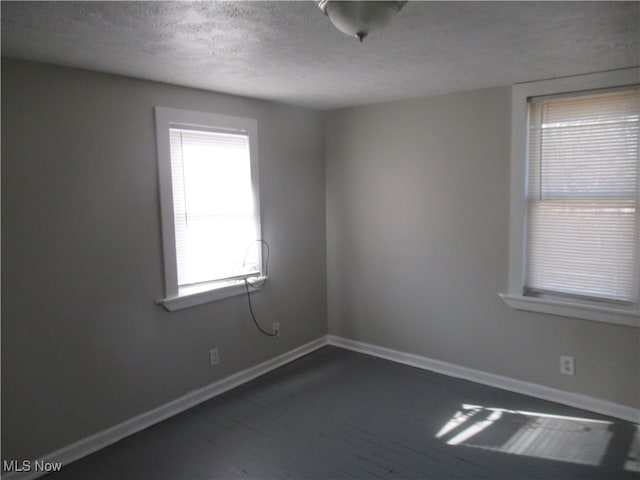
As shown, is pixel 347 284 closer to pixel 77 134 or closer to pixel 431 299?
pixel 431 299

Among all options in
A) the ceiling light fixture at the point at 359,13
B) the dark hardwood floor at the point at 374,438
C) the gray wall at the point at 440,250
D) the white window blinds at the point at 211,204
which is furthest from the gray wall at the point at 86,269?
the ceiling light fixture at the point at 359,13

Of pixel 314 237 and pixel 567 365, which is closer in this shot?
pixel 567 365

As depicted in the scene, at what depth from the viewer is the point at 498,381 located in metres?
3.36

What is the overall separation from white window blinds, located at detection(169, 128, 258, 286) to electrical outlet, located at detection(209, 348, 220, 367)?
1.75 feet

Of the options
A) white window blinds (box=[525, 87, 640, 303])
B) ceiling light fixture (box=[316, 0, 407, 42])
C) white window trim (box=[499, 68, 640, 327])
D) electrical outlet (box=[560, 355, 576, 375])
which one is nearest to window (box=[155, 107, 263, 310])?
ceiling light fixture (box=[316, 0, 407, 42])

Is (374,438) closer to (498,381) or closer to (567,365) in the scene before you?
(498,381)

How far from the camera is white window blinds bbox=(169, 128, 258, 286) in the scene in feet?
10.0

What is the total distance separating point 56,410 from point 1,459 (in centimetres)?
31

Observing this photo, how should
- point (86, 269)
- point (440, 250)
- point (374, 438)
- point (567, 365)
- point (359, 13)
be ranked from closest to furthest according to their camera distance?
point (359, 13), point (86, 269), point (374, 438), point (567, 365), point (440, 250)

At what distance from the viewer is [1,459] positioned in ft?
7.47

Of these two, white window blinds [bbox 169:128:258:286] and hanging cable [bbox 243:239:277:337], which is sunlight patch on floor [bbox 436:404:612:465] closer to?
hanging cable [bbox 243:239:277:337]

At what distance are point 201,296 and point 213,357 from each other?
0.50 metres

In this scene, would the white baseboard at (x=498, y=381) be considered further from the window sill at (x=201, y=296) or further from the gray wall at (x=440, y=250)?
the window sill at (x=201, y=296)

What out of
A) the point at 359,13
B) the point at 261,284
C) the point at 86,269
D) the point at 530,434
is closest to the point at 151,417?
the point at 86,269
